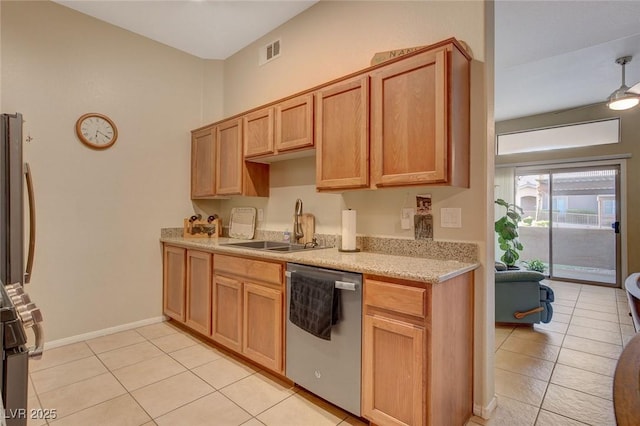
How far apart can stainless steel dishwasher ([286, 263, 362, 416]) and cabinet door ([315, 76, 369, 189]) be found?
27.0 inches

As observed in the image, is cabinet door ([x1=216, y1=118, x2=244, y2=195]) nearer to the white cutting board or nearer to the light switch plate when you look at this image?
the white cutting board

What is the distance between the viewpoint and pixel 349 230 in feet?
7.72

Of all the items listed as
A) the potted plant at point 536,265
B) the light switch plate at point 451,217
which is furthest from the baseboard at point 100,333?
the potted plant at point 536,265

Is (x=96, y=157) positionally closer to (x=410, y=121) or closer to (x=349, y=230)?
(x=349, y=230)

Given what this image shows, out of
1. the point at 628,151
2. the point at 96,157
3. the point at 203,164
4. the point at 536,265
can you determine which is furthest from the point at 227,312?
the point at 628,151

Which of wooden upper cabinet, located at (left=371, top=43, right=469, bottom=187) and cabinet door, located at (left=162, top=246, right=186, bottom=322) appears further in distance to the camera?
cabinet door, located at (left=162, top=246, right=186, bottom=322)

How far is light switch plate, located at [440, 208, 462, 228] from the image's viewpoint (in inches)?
79.2

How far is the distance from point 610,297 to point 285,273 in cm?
517

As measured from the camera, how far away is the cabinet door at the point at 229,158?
3.09m

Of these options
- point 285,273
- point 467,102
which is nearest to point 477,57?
point 467,102

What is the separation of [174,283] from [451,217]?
2819 millimetres

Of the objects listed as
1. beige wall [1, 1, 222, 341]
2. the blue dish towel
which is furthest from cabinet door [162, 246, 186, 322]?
the blue dish towel

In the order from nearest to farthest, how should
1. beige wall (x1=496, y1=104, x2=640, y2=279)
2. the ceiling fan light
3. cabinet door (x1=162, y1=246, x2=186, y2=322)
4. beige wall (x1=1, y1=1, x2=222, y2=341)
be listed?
beige wall (x1=1, y1=1, x2=222, y2=341) → cabinet door (x1=162, y1=246, x2=186, y2=322) → the ceiling fan light → beige wall (x1=496, y1=104, x2=640, y2=279)

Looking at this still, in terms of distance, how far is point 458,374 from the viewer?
176 centimetres
